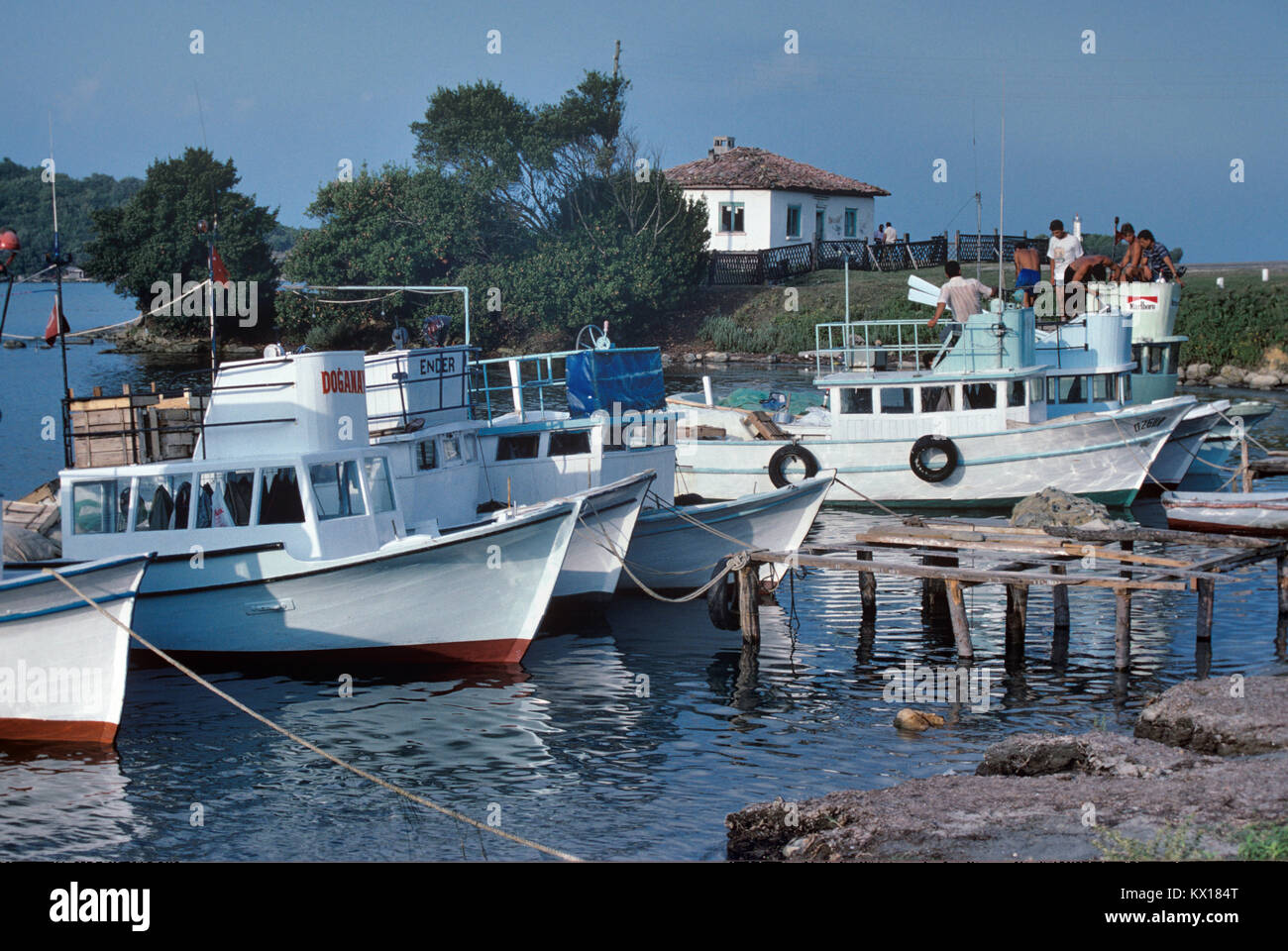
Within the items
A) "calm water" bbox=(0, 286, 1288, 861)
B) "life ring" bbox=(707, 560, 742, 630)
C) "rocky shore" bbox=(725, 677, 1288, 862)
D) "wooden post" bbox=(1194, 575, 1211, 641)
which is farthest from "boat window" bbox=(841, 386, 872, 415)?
"rocky shore" bbox=(725, 677, 1288, 862)

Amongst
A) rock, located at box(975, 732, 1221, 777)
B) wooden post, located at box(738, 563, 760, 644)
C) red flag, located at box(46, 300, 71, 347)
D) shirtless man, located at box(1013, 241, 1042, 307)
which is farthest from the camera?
shirtless man, located at box(1013, 241, 1042, 307)

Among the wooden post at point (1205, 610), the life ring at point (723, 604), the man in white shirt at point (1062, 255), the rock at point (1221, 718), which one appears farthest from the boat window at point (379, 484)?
the man in white shirt at point (1062, 255)

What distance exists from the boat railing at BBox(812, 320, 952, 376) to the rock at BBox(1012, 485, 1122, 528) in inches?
165

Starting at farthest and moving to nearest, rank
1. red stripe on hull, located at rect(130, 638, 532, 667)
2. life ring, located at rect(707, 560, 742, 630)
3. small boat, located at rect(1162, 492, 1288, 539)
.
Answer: small boat, located at rect(1162, 492, 1288, 539) < life ring, located at rect(707, 560, 742, 630) < red stripe on hull, located at rect(130, 638, 532, 667)

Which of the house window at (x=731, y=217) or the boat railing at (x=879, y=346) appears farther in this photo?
the house window at (x=731, y=217)

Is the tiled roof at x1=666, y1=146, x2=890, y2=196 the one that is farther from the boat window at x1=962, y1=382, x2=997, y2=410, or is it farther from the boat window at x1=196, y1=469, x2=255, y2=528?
the boat window at x1=196, y1=469, x2=255, y2=528

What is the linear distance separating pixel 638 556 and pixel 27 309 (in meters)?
189

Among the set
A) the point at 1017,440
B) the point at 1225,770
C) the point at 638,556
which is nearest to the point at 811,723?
the point at 1225,770

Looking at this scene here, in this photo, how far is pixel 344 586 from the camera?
16.7 meters

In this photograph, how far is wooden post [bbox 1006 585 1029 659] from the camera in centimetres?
1762

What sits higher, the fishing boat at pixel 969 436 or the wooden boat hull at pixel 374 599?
the fishing boat at pixel 969 436

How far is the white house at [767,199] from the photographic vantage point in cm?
6775

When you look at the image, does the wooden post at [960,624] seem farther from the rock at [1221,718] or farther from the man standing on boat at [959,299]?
the man standing on boat at [959,299]

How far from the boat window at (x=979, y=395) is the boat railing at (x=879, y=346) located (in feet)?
3.47
